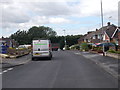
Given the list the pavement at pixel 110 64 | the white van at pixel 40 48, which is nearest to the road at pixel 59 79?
the pavement at pixel 110 64

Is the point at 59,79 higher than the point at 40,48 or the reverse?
the reverse

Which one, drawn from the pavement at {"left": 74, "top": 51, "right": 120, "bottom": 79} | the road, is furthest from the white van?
the road

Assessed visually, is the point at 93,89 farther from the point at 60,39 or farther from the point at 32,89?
the point at 60,39

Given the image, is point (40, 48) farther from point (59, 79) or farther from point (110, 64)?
point (59, 79)

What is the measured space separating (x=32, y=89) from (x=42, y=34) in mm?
140263

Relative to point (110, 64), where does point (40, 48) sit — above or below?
above

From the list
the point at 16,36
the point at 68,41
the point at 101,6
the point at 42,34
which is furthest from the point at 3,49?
the point at 42,34

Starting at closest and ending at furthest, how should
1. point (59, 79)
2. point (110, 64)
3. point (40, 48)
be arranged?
point (59, 79)
point (110, 64)
point (40, 48)

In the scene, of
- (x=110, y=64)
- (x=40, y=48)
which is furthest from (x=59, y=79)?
(x=40, y=48)

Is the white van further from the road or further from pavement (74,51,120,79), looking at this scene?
the road

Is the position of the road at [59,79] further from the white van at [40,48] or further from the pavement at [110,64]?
the white van at [40,48]

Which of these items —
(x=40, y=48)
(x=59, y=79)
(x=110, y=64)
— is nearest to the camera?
(x=59, y=79)

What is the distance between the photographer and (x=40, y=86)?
9375 mm

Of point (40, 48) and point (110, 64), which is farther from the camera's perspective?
point (40, 48)
